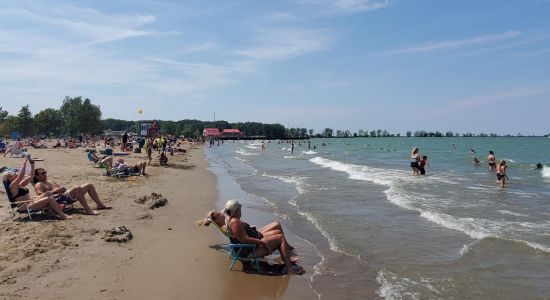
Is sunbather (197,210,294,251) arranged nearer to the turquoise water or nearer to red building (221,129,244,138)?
the turquoise water

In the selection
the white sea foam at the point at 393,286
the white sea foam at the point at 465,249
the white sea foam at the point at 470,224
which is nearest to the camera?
the white sea foam at the point at 393,286

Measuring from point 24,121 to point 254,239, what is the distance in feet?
277

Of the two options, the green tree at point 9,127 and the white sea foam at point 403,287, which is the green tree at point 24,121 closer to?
the green tree at point 9,127

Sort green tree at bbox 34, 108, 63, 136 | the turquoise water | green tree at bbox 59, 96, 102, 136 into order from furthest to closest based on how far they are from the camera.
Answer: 1. green tree at bbox 34, 108, 63, 136
2. green tree at bbox 59, 96, 102, 136
3. the turquoise water

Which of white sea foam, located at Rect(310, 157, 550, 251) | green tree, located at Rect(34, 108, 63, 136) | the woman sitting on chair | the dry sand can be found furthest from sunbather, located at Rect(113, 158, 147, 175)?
green tree, located at Rect(34, 108, 63, 136)

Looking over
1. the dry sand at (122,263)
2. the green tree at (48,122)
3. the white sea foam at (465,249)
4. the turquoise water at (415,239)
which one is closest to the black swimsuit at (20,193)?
the dry sand at (122,263)

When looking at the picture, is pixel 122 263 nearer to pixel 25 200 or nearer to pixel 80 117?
pixel 25 200

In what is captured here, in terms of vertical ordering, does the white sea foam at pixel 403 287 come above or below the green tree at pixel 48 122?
below

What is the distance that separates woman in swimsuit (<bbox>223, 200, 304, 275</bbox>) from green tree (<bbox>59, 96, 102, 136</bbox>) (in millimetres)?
82502

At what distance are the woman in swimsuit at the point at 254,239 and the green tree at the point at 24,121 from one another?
82.8 m

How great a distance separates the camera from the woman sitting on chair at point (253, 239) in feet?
20.3

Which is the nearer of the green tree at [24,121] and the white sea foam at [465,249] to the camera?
the white sea foam at [465,249]

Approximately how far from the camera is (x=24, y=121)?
254 feet

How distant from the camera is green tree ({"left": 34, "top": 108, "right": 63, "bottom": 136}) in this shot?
282ft
